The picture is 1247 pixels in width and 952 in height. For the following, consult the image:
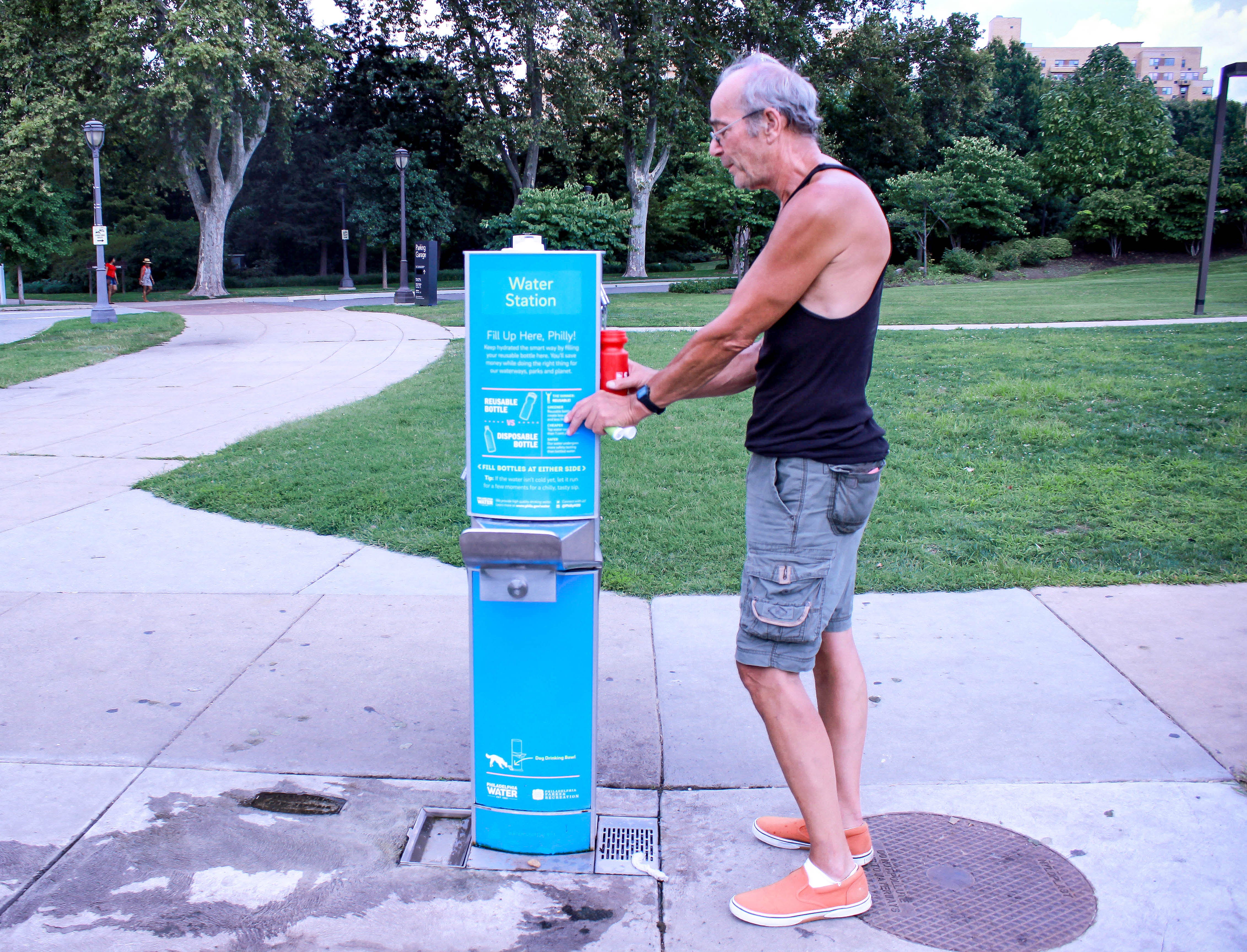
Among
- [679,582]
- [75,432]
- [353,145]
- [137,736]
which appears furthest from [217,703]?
[353,145]

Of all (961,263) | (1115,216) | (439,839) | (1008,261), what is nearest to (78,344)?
(439,839)

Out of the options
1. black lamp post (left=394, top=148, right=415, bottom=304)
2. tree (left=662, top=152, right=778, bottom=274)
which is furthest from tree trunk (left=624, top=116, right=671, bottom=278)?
black lamp post (left=394, top=148, right=415, bottom=304)

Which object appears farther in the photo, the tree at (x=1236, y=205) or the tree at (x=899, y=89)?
the tree at (x=1236, y=205)

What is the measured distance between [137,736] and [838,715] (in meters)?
2.37

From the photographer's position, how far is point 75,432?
9.24 meters

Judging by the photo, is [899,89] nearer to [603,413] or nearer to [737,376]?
[737,376]

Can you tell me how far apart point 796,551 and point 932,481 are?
4.49m

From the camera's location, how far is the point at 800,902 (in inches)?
99.8

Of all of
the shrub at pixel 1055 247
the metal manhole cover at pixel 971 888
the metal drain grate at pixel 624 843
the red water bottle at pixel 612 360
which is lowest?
the metal drain grate at pixel 624 843

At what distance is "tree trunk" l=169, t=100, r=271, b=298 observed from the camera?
3155cm

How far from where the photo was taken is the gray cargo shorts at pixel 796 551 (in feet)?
8.08

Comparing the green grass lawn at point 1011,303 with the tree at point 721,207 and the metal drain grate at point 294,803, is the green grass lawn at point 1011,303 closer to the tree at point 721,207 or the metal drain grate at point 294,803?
the tree at point 721,207

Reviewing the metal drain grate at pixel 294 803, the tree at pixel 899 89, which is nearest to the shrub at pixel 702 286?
the tree at pixel 899 89

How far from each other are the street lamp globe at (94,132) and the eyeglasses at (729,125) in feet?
70.9
